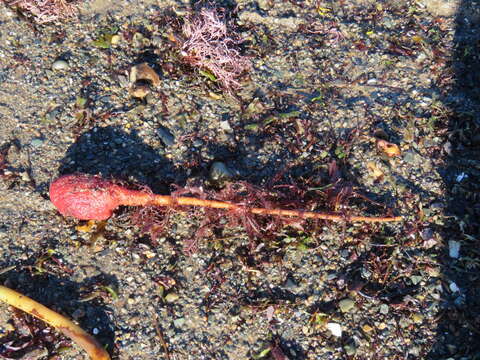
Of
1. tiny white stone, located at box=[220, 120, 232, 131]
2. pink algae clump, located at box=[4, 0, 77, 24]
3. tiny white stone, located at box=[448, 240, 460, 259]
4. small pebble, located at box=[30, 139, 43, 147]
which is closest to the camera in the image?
tiny white stone, located at box=[448, 240, 460, 259]

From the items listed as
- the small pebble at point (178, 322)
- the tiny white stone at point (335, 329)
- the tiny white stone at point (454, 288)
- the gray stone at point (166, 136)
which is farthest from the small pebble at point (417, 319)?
the gray stone at point (166, 136)

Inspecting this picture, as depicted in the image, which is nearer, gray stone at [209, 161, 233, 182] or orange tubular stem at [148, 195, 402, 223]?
orange tubular stem at [148, 195, 402, 223]

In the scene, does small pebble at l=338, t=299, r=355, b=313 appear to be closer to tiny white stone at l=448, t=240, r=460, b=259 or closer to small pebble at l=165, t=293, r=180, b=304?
tiny white stone at l=448, t=240, r=460, b=259

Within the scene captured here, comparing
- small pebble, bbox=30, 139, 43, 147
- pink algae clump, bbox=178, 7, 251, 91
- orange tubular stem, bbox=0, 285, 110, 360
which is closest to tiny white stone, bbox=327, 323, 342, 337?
orange tubular stem, bbox=0, 285, 110, 360

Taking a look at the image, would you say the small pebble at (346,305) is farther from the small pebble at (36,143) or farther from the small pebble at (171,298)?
the small pebble at (36,143)

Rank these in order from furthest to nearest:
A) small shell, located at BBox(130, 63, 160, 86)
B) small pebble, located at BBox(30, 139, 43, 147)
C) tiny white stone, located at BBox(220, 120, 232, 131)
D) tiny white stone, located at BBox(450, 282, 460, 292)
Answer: small shell, located at BBox(130, 63, 160, 86) < tiny white stone, located at BBox(220, 120, 232, 131) < small pebble, located at BBox(30, 139, 43, 147) < tiny white stone, located at BBox(450, 282, 460, 292)

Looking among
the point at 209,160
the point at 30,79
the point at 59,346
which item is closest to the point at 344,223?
the point at 209,160

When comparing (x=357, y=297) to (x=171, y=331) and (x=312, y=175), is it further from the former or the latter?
(x=171, y=331)
